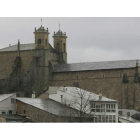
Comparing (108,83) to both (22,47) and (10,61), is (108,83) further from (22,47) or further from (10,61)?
(10,61)

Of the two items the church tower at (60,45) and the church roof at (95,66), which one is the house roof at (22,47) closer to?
the church tower at (60,45)

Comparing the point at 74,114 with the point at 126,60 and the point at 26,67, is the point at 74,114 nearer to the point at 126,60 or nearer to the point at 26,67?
the point at 126,60

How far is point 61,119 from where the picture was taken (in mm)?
58906

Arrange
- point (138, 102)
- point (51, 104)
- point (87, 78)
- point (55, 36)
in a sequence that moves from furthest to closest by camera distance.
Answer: point (55, 36) < point (87, 78) < point (138, 102) < point (51, 104)

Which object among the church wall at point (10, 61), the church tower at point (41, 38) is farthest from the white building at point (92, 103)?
the church wall at point (10, 61)

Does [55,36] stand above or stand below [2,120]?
above

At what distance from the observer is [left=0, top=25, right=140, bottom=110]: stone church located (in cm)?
9081

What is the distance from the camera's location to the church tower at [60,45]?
10325 cm

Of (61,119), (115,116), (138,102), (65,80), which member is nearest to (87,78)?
(65,80)

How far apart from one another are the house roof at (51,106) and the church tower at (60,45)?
34648 millimetres

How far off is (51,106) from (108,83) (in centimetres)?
2848

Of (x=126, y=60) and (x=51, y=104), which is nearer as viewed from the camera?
(x=51, y=104)

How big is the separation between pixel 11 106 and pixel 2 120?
8.47 m

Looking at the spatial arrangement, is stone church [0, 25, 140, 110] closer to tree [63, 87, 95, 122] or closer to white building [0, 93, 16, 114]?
tree [63, 87, 95, 122]
